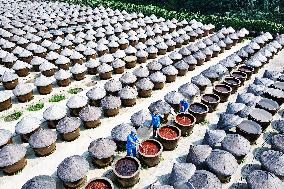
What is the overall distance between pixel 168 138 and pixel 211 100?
5313 millimetres

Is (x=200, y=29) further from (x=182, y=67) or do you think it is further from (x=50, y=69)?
(x=50, y=69)

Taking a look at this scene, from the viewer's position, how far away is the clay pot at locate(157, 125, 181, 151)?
48.9 ft

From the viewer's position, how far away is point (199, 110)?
17688 millimetres

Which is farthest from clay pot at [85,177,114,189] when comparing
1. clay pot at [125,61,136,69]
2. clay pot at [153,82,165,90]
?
clay pot at [125,61,136,69]

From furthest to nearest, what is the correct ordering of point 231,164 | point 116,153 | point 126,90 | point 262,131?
1. point 126,90
2. point 262,131
3. point 116,153
4. point 231,164

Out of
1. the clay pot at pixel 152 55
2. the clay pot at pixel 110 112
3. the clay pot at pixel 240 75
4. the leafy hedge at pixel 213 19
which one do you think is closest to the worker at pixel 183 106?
the clay pot at pixel 110 112

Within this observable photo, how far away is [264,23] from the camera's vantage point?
31.9 meters

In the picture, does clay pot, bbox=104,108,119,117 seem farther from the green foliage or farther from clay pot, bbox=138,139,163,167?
clay pot, bbox=138,139,163,167

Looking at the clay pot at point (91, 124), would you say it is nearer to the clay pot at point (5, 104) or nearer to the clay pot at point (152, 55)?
the clay pot at point (5, 104)

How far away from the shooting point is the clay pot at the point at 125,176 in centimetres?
1273

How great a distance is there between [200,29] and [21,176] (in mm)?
24608

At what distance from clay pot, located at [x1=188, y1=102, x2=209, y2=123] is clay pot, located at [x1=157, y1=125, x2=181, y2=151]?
7.27ft

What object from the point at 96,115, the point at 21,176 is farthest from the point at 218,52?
the point at 21,176

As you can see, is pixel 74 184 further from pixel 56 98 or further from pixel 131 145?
pixel 56 98
